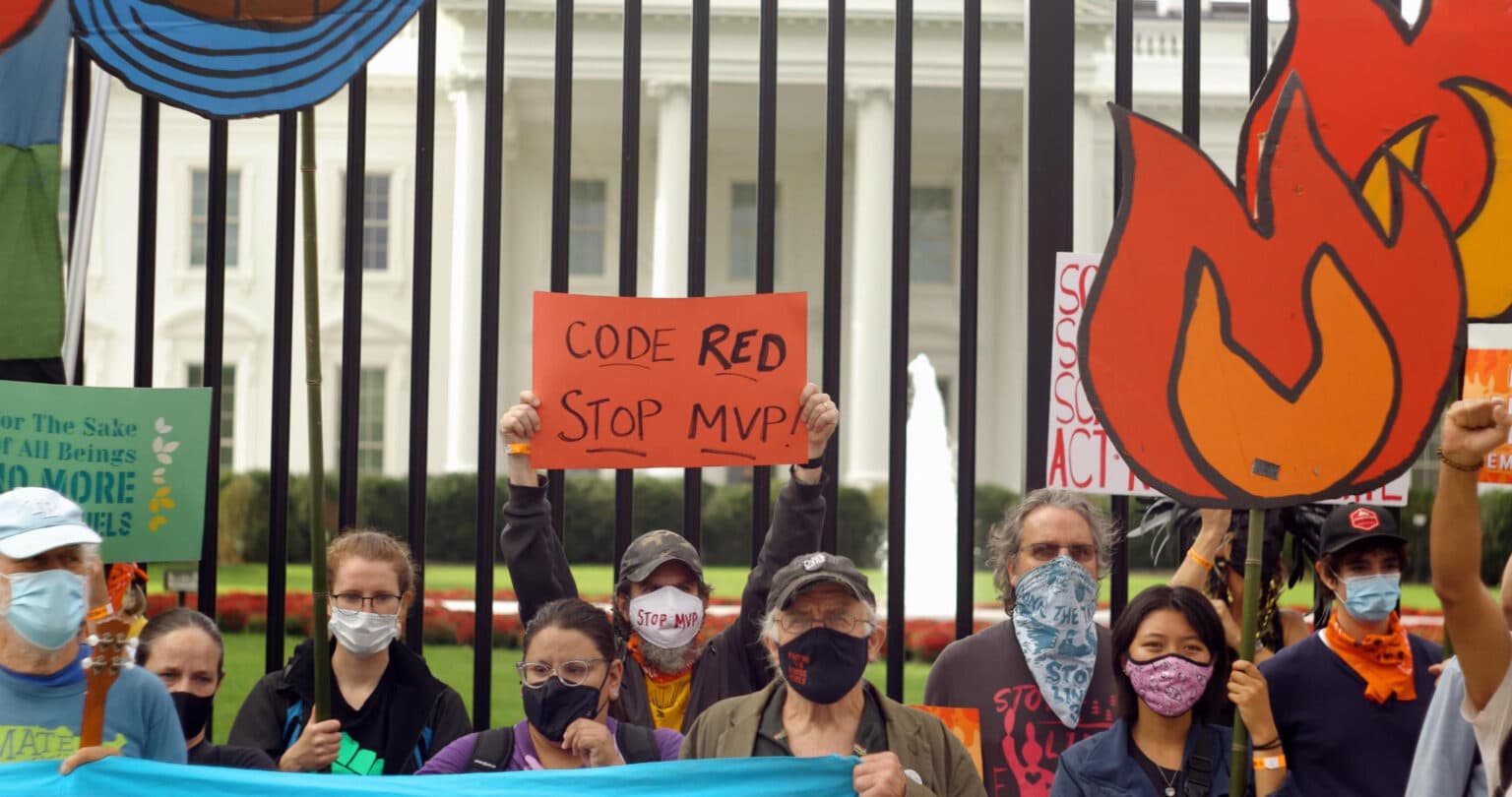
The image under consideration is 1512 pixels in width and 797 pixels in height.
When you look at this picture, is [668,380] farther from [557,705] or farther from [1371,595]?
[1371,595]

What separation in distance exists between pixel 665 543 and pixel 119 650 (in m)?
1.56

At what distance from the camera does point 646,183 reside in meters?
34.6

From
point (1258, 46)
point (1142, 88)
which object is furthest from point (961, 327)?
point (1142, 88)

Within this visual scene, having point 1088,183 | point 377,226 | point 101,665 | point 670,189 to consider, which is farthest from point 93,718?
point 377,226

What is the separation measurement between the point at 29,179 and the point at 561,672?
2.48 metres

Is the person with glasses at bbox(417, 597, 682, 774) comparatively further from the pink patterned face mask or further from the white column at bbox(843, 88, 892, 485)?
the white column at bbox(843, 88, 892, 485)

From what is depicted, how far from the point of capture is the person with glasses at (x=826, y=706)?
12.3 ft

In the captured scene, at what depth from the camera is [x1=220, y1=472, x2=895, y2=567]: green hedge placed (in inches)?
978

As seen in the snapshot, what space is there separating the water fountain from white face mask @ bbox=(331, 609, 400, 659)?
15755 mm

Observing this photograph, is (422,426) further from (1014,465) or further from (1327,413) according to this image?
(1014,465)

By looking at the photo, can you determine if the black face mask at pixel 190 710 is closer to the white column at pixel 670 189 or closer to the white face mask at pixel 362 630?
the white face mask at pixel 362 630

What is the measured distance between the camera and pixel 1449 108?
4.84 meters

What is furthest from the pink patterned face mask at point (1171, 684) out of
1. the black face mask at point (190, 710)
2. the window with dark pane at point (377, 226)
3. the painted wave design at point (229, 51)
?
the window with dark pane at point (377, 226)

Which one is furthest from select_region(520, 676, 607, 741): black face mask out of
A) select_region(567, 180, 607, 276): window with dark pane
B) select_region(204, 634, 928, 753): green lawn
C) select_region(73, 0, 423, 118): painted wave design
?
select_region(567, 180, 607, 276): window with dark pane
